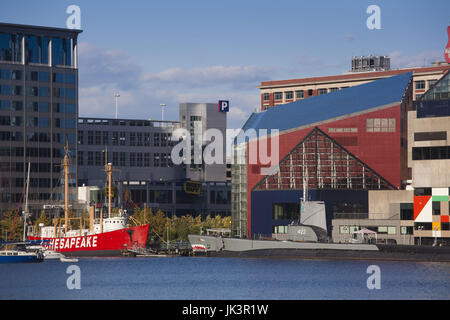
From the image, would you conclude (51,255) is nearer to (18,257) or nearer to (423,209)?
(18,257)

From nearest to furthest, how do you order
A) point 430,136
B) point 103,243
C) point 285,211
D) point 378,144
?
point 430,136, point 103,243, point 378,144, point 285,211

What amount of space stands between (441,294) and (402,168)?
69.9 metres

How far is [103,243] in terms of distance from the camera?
144 m

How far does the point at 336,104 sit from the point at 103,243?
47812 mm

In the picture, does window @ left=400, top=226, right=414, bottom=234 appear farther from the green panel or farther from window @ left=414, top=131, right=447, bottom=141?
window @ left=414, top=131, right=447, bottom=141

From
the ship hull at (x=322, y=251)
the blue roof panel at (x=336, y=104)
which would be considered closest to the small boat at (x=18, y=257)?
the ship hull at (x=322, y=251)

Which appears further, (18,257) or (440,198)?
(440,198)

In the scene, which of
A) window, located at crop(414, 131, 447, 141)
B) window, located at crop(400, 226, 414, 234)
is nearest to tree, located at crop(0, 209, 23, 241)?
window, located at crop(400, 226, 414, 234)

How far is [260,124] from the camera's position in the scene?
16750 centimetres

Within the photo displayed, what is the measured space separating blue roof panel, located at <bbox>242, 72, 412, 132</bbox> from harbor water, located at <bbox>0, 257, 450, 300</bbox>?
121 feet

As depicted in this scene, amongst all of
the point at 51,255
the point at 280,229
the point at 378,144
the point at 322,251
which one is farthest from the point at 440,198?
the point at 51,255

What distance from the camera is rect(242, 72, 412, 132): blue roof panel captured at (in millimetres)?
156500
